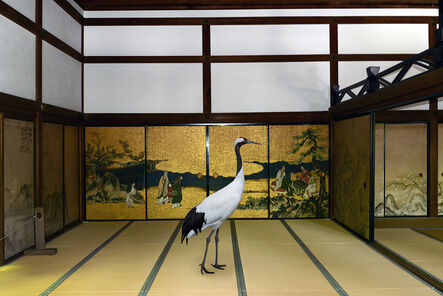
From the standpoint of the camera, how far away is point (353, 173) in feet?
14.9

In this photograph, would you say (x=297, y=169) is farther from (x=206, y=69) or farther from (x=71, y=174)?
(x=71, y=174)

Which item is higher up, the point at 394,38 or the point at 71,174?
the point at 394,38

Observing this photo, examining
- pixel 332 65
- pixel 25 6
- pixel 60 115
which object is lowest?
pixel 60 115

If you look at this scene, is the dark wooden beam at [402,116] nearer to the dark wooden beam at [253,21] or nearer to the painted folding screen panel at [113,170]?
the dark wooden beam at [253,21]

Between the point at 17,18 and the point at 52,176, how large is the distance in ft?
7.17

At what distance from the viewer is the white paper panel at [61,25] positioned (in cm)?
425

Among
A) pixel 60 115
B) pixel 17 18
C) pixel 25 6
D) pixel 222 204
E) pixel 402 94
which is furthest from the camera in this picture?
pixel 60 115

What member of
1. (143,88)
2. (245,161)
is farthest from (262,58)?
(143,88)

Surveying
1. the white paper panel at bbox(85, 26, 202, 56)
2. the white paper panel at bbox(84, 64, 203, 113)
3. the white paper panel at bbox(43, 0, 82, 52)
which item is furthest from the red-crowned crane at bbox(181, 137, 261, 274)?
the white paper panel at bbox(43, 0, 82, 52)

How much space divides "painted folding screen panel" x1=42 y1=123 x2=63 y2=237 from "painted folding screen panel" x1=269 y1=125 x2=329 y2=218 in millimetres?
3562

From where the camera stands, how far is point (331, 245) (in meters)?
3.96

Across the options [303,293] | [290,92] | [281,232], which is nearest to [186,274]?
[303,293]

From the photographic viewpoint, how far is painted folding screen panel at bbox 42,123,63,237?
4.20 m

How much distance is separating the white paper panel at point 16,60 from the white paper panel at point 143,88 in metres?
1.49
